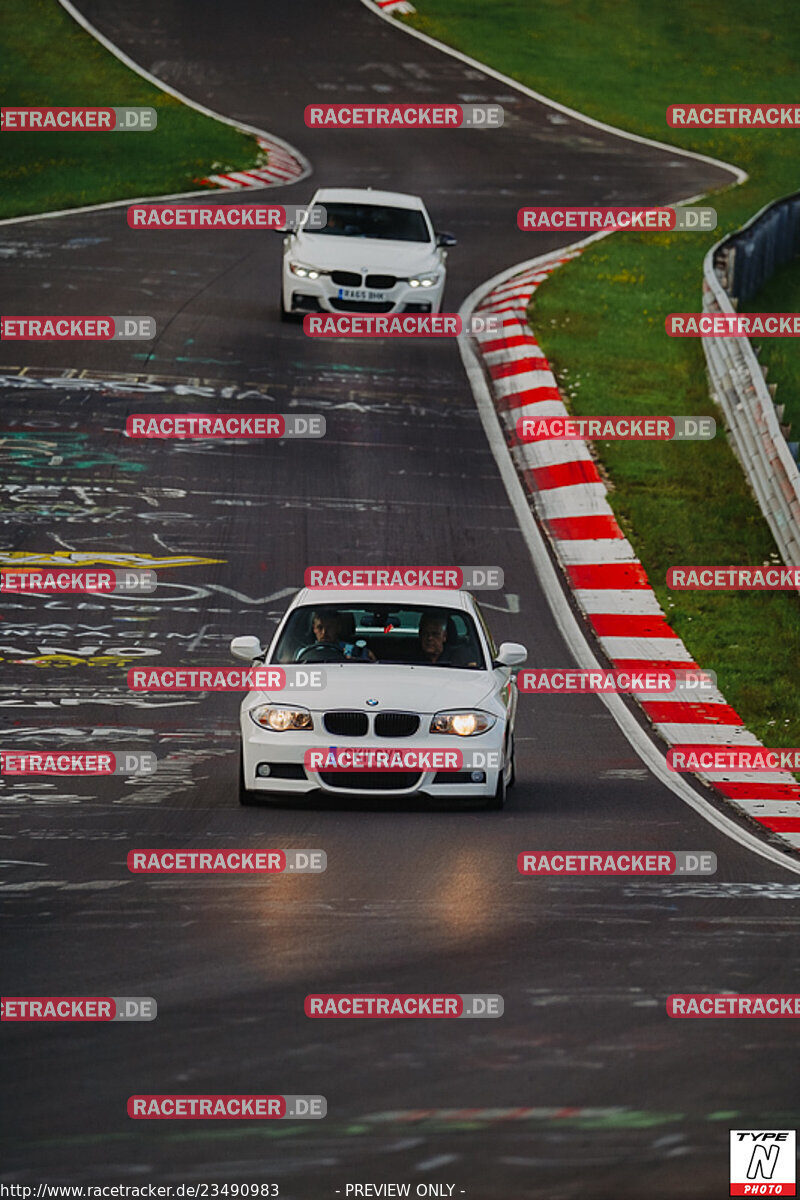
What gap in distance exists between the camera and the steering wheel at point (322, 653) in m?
13.8

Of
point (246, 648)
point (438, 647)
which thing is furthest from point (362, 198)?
point (246, 648)

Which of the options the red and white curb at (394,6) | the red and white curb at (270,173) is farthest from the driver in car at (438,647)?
the red and white curb at (394,6)

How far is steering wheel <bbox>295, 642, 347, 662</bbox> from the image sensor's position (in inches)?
544

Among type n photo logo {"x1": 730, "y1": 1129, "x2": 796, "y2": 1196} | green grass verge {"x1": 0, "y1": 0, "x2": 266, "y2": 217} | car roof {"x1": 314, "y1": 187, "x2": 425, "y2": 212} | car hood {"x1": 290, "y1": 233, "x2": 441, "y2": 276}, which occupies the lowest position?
green grass verge {"x1": 0, "y1": 0, "x2": 266, "y2": 217}

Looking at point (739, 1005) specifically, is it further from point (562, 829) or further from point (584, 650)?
point (584, 650)

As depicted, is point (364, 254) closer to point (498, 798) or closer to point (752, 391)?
point (752, 391)

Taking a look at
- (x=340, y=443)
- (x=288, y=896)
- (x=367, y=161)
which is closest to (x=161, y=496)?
(x=340, y=443)

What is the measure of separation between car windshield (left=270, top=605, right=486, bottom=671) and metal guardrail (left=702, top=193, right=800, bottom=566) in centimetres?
597

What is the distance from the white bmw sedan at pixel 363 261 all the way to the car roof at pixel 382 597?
14.6 meters

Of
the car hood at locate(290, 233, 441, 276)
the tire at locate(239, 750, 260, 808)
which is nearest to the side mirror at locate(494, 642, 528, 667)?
the tire at locate(239, 750, 260, 808)

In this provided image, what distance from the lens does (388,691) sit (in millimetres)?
13188

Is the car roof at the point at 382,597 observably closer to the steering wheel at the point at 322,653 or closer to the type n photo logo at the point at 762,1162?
the steering wheel at the point at 322,653

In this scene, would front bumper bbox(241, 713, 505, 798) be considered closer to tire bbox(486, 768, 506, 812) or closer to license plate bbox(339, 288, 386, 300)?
tire bbox(486, 768, 506, 812)

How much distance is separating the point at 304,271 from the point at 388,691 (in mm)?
16426
